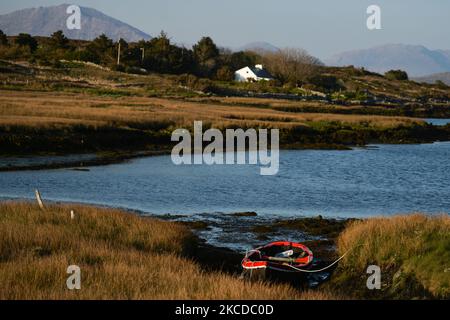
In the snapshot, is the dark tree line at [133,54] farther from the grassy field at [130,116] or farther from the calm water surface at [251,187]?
the calm water surface at [251,187]

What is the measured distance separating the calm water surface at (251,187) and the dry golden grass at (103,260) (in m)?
7.85

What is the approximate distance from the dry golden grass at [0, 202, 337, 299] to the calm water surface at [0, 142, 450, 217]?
25.7 ft

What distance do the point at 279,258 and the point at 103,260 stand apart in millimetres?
5285

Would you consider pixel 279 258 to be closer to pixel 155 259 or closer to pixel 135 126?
pixel 155 259

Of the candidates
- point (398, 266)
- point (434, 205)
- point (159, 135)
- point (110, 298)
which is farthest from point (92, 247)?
point (159, 135)

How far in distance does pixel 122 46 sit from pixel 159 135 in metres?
70.2

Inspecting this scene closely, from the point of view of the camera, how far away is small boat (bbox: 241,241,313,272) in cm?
1727

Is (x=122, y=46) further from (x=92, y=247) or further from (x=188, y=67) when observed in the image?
(x=92, y=247)

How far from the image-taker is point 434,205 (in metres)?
31.9

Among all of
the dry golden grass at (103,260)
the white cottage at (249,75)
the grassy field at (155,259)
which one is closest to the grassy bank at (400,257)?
the grassy field at (155,259)

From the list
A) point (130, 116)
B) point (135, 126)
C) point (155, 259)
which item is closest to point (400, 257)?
point (155, 259)

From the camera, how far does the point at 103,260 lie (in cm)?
1498

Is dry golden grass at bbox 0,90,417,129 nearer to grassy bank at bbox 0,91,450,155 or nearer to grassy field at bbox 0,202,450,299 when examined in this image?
grassy bank at bbox 0,91,450,155

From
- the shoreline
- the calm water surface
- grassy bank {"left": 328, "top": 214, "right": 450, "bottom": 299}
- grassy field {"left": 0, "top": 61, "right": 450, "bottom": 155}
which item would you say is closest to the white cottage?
grassy field {"left": 0, "top": 61, "right": 450, "bottom": 155}
